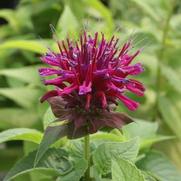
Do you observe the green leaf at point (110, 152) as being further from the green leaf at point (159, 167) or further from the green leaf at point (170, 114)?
the green leaf at point (170, 114)

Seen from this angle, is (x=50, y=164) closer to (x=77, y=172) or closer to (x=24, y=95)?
(x=77, y=172)

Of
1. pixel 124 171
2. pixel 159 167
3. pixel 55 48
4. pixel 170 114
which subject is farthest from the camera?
pixel 170 114

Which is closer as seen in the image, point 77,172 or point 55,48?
point 77,172

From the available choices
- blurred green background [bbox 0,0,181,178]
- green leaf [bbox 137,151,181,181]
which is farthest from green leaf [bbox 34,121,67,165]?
blurred green background [bbox 0,0,181,178]

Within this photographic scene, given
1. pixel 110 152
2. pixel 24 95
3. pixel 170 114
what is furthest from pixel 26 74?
pixel 110 152

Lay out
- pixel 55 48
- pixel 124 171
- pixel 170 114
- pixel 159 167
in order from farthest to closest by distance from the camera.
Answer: pixel 170 114
pixel 55 48
pixel 159 167
pixel 124 171

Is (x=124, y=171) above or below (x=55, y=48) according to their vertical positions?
below

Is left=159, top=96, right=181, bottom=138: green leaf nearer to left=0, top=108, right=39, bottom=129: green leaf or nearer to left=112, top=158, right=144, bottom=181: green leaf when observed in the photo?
left=0, top=108, right=39, bottom=129: green leaf
